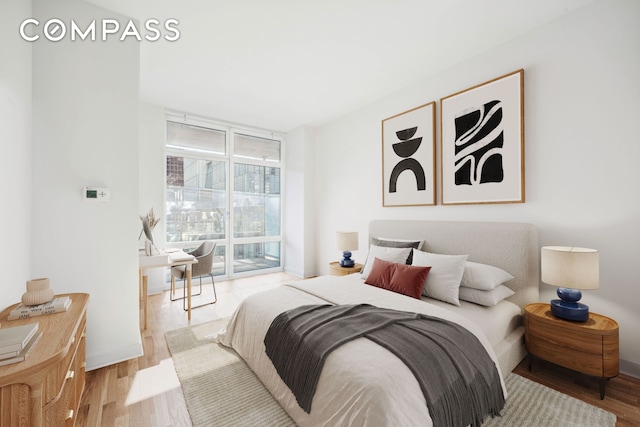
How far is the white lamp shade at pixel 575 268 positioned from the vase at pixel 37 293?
11.0ft

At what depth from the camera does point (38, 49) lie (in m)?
1.94

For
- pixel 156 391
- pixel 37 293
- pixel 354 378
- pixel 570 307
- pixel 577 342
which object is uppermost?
pixel 37 293

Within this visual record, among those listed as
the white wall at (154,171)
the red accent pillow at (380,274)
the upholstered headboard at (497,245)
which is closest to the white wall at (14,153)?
Answer: the white wall at (154,171)

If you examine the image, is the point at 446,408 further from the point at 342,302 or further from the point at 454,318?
the point at 342,302

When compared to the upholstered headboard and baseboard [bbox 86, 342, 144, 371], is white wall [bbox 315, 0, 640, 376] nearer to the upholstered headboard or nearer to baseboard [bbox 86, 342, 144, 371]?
the upholstered headboard

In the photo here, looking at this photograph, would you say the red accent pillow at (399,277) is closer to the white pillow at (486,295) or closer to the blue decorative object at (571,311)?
the white pillow at (486,295)

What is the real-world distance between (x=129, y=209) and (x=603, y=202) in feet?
12.7

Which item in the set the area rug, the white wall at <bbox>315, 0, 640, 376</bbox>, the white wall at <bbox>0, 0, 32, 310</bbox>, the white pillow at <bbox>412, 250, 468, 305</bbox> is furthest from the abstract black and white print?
the white wall at <bbox>0, 0, 32, 310</bbox>

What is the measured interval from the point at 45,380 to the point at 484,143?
11.6ft

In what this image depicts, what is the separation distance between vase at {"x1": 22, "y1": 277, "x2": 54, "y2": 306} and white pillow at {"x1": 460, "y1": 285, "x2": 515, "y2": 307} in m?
3.00

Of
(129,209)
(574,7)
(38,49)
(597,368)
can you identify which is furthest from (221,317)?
(574,7)

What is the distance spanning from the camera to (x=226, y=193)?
4.86 m

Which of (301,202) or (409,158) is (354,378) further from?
(301,202)

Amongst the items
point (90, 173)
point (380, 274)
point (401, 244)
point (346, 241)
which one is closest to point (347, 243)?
point (346, 241)
